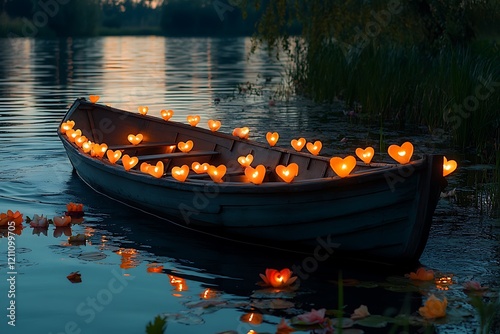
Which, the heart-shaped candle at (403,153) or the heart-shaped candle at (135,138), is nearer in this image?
the heart-shaped candle at (403,153)

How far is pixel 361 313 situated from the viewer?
5082 mm

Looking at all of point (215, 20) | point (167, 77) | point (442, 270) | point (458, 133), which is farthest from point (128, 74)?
point (215, 20)

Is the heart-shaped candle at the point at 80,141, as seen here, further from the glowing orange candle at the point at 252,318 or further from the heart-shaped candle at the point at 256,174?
the glowing orange candle at the point at 252,318

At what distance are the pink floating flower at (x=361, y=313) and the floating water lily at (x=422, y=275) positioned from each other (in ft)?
3.11

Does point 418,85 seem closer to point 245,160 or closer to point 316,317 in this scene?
point 245,160

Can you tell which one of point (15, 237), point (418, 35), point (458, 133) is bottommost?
point (15, 237)

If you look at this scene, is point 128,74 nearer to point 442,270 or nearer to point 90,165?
point 90,165

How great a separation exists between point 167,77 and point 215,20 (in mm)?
58261

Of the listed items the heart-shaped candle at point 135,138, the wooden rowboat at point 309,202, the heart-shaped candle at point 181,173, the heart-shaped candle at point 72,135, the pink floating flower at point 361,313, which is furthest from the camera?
the heart-shaped candle at point 135,138

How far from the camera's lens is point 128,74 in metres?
28.6

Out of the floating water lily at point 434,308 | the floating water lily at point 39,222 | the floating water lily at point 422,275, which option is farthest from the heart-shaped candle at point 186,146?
the floating water lily at point 434,308

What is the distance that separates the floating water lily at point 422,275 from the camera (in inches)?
232

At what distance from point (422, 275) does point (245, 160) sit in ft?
9.06

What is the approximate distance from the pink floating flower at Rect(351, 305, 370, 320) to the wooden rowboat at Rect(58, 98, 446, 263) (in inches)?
47.4
